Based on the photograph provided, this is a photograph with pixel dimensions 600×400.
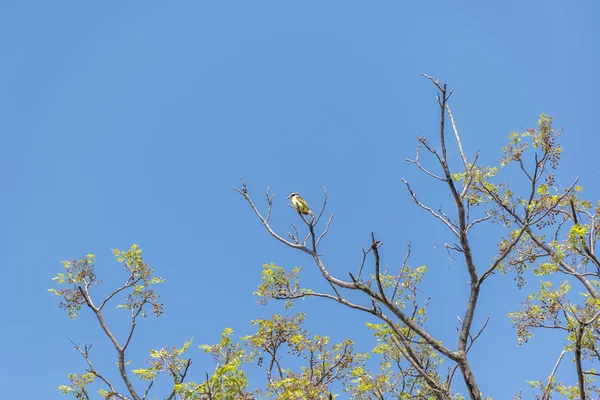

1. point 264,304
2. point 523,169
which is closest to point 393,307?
point 264,304

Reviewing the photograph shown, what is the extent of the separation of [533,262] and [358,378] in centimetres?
648

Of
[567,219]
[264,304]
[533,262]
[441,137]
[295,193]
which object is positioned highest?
[567,219]

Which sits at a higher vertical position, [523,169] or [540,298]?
[523,169]

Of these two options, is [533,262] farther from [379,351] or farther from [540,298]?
[379,351]

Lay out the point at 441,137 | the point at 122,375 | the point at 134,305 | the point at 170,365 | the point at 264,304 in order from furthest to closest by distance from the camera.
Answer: the point at 134,305
the point at 122,375
the point at 170,365
the point at 264,304
the point at 441,137

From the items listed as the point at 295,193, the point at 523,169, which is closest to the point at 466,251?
the point at 295,193

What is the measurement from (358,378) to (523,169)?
A: 25.7ft

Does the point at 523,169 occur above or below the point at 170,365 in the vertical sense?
above

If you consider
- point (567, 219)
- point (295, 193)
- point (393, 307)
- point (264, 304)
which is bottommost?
point (393, 307)

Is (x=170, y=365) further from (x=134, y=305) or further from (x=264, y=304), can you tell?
(x=134, y=305)

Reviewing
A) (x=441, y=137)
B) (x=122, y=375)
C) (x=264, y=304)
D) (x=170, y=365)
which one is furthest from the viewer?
(x=122, y=375)

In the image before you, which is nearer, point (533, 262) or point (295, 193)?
point (295, 193)

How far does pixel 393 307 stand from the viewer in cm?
925

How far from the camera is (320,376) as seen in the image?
48.1ft
